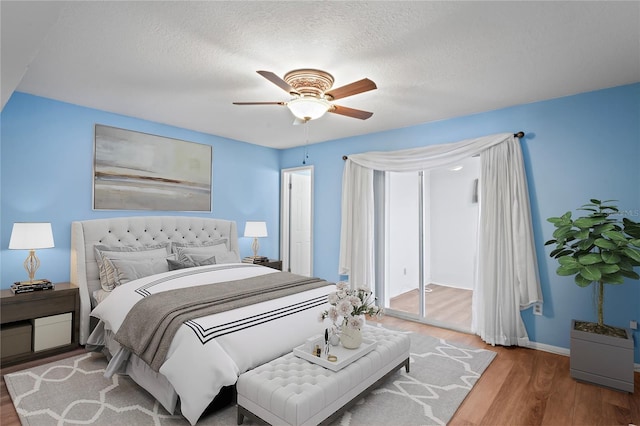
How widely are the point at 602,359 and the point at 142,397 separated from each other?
12.2ft

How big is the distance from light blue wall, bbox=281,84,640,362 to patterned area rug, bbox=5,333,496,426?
1.03 meters

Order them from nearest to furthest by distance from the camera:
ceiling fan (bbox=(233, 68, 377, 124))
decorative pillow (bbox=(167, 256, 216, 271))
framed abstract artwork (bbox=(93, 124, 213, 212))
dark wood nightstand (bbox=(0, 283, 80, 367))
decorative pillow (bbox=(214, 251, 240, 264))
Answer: ceiling fan (bbox=(233, 68, 377, 124)) → dark wood nightstand (bbox=(0, 283, 80, 367)) → decorative pillow (bbox=(167, 256, 216, 271)) → framed abstract artwork (bbox=(93, 124, 213, 212)) → decorative pillow (bbox=(214, 251, 240, 264))

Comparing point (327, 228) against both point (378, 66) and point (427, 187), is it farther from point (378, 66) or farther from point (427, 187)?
point (378, 66)

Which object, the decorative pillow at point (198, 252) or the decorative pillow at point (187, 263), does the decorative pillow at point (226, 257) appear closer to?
the decorative pillow at point (198, 252)

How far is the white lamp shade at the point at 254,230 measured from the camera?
5.02 metres

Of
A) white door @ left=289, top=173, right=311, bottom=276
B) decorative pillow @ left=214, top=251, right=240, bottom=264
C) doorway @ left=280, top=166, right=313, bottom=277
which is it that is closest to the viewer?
decorative pillow @ left=214, top=251, right=240, bottom=264

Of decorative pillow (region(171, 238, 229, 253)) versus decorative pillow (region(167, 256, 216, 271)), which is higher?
decorative pillow (region(171, 238, 229, 253))

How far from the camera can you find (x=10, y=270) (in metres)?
3.26

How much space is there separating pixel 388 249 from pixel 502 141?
6.71 feet

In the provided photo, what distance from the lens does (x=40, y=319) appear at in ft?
10.2

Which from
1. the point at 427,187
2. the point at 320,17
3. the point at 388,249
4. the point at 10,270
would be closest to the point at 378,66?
the point at 320,17

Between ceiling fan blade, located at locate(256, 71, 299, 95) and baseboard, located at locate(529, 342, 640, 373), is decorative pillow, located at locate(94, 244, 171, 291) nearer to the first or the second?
ceiling fan blade, located at locate(256, 71, 299, 95)

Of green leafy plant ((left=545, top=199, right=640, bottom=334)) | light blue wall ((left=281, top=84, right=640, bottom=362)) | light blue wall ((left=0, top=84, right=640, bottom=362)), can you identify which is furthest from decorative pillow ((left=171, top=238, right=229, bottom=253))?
green leafy plant ((left=545, top=199, right=640, bottom=334))

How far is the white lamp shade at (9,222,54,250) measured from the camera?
2.97 m
